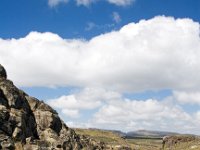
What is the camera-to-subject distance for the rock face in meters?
112

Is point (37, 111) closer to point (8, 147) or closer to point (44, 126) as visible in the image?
point (44, 126)

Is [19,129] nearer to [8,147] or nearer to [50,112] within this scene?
[8,147]

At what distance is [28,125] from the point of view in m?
124

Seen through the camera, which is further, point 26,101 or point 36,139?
point 26,101

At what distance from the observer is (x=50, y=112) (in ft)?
450

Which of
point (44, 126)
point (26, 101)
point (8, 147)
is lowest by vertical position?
point (8, 147)

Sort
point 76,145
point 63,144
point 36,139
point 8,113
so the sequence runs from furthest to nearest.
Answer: point 76,145 → point 63,144 → point 36,139 → point 8,113

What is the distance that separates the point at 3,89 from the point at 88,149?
45.2 m

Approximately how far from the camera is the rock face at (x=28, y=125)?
112 meters

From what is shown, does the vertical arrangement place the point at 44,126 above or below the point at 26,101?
below

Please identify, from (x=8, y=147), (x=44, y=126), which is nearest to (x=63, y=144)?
(x=44, y=126)

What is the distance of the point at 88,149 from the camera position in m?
150

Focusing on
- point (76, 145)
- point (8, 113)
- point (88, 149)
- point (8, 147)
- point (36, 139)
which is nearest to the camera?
point (8, 147)

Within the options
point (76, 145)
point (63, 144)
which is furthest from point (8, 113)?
point (76, 145)
